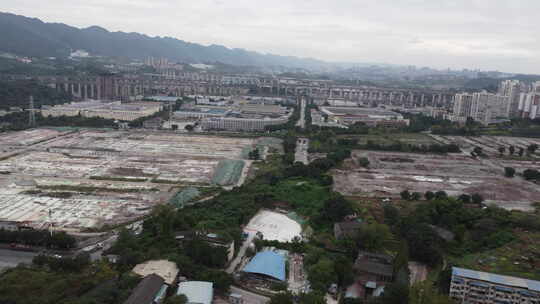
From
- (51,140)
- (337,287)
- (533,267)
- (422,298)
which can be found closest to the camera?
(422,298)

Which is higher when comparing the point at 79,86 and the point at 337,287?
the point at 79,86

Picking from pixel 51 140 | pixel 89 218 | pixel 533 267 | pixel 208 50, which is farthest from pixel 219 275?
pixel 208 50

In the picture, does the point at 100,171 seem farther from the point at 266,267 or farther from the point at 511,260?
the point at 511,260

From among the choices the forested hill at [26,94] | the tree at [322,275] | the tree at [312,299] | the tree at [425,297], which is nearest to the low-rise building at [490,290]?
the tree at [425,297]

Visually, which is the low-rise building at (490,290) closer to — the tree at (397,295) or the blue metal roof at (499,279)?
the blue metal roof at (499,279)

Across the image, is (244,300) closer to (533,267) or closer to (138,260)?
(138,260)

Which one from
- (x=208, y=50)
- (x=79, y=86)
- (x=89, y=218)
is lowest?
(x=89, y=218)
